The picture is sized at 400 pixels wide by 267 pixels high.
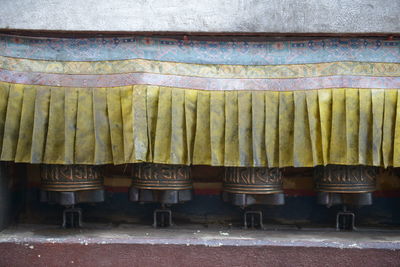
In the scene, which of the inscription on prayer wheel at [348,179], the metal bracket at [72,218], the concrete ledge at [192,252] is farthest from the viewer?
the metal bracket at [72,218]

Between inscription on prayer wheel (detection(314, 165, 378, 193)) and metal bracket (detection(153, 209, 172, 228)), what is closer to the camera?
Result: inscription on prayer wheel (detection(314, 165, 378, 193))

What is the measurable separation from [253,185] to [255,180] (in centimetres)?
3

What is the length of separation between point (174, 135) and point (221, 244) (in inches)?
26.7

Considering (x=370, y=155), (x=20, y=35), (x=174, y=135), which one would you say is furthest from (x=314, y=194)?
(x=20, y=35)

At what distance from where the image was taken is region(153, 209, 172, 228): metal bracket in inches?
105

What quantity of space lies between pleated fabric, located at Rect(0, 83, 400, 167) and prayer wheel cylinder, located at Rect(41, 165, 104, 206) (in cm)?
14

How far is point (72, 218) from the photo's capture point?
262cm

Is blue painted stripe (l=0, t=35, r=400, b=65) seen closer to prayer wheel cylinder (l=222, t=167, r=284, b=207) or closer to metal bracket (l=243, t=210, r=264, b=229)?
prayer wheel cylinder (l=222, t=167, r=284, b=207)

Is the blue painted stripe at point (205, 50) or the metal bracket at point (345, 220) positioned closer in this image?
the blue painted stripe at point (205, 50)

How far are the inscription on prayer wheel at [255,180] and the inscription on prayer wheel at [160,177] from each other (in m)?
0.33

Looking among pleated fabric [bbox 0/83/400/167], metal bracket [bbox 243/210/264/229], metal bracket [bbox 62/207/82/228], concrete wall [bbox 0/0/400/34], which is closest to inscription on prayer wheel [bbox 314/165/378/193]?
pleated fabric [bbox 0/83/400/167]

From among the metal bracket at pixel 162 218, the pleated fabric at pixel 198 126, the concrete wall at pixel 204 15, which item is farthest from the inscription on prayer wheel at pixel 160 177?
the concrete wall at pixel 204 15

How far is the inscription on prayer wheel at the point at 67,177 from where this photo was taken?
95.7 inches

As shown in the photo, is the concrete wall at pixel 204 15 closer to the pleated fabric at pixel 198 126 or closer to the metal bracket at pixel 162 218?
the pleated fabric at pixel 198 126
